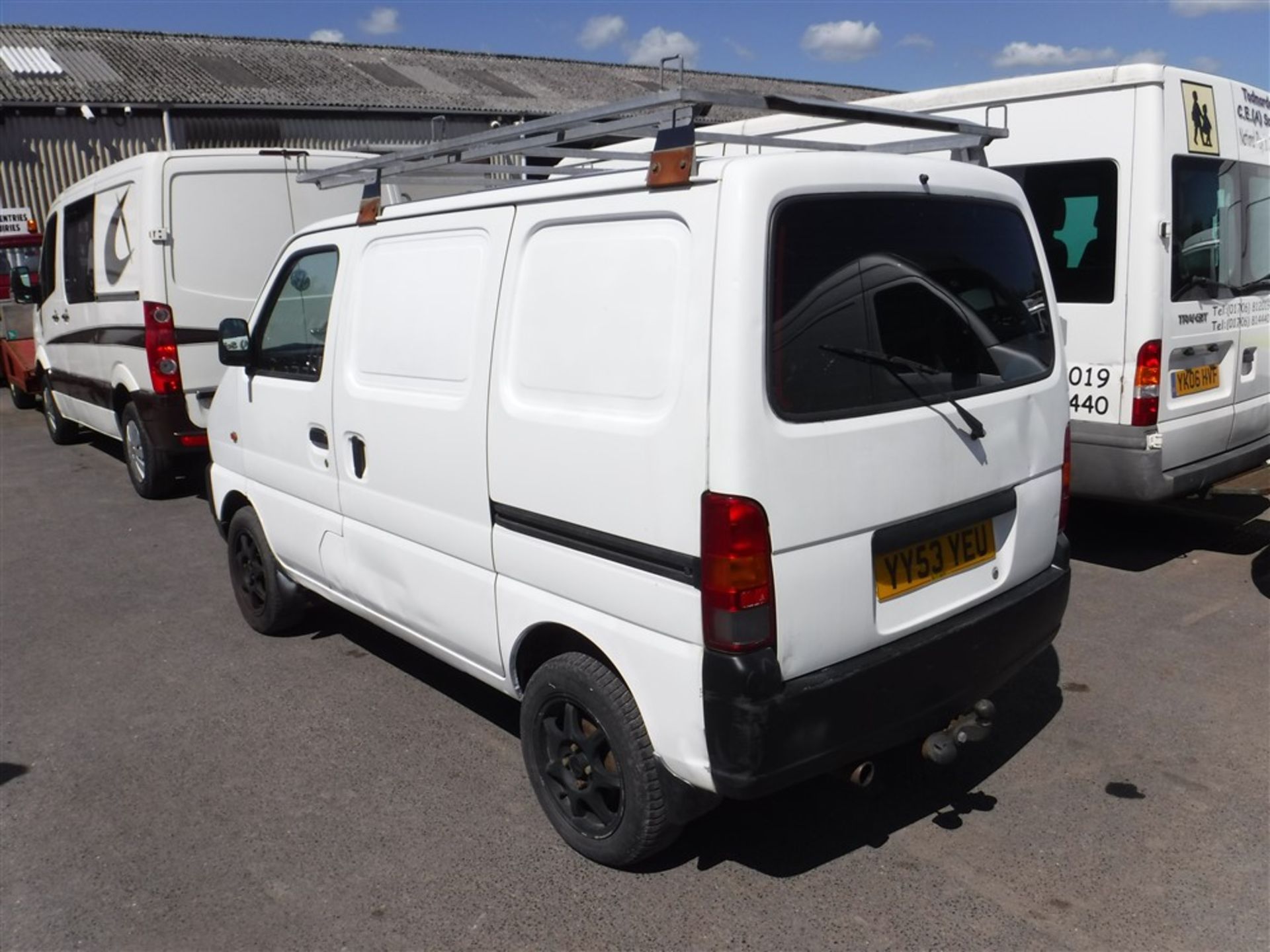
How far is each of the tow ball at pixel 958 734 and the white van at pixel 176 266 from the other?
608cm

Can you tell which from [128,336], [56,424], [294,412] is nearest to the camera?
[294,412]

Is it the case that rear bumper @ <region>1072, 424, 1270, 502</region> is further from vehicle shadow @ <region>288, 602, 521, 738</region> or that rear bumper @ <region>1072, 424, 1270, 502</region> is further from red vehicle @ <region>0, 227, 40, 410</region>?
red vehicle @ <region>0, 227, 40, 410</region>

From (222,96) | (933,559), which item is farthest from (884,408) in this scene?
(222,96)

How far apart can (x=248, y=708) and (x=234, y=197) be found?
4420 mm

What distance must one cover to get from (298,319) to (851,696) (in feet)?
9.41

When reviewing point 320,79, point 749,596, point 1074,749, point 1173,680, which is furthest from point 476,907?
point 320,79

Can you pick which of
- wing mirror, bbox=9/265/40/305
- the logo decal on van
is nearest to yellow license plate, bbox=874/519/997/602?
the logo decal on van

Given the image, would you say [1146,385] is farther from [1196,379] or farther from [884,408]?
[884,408]

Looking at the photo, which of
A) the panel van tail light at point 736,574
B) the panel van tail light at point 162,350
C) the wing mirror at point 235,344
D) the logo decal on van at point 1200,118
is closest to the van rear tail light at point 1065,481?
the panel van tail light at point 736,574

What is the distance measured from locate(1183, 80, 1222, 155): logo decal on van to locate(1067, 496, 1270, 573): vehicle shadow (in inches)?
75.5

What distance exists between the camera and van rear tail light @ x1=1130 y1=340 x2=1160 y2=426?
17.4 ft

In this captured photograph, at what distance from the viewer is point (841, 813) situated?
3.43 metres

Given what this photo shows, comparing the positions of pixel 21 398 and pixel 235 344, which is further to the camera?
pixel 21 398

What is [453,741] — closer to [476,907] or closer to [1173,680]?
[476,907]
